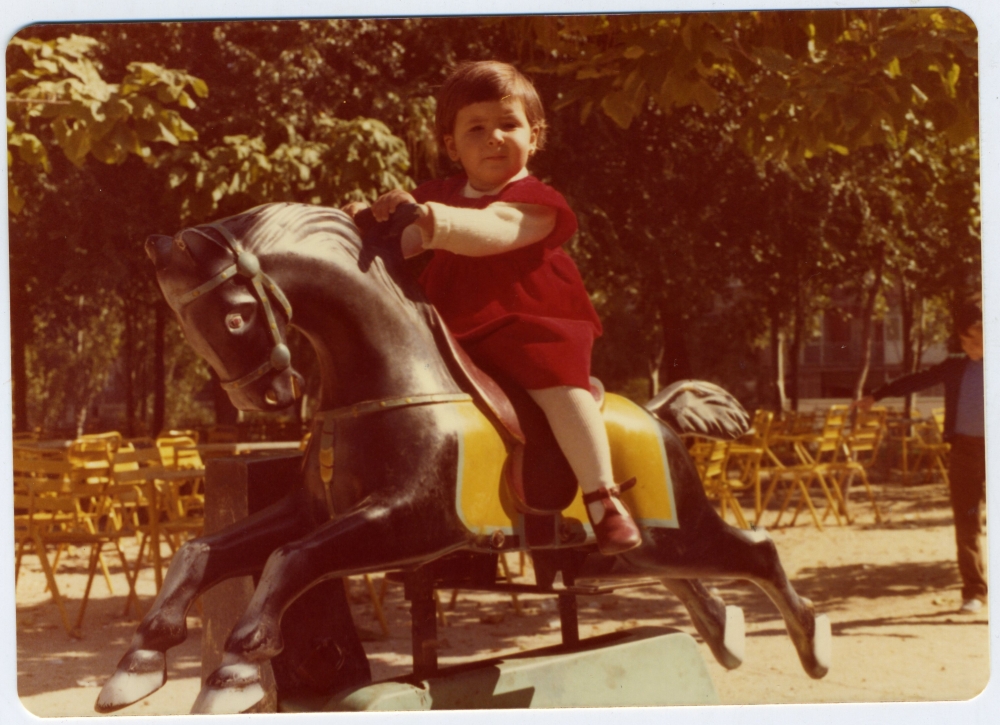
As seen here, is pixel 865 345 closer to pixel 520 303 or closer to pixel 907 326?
pixel 907 326

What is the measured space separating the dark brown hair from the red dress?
6.3 inches

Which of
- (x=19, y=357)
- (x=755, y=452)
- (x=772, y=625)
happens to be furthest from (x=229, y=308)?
(x=755, y=452)

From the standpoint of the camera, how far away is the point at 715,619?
10.7 ft

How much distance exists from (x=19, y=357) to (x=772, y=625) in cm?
323

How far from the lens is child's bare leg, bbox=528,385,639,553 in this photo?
2812 mm

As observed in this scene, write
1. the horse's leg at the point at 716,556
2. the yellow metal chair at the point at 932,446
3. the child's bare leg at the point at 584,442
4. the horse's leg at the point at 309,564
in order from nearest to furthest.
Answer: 1. the horse's leg at the point at 309,564
2. the child's bare leg at the point at 584,442
3. the horse's leg at the point at 716,556
4. the yellow metal chair at the point at 932,446

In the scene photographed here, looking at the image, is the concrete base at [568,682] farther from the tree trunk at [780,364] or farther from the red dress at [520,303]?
the tree trunk at [780,364]

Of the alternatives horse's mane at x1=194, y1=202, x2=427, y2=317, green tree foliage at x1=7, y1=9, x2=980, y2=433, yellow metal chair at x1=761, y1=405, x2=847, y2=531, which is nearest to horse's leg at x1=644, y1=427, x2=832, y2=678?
green tree foliage at x1=7, y1=9, x2=980, y2=433

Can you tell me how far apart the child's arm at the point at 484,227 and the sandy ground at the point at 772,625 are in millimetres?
1609

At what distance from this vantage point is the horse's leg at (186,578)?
2.61 m

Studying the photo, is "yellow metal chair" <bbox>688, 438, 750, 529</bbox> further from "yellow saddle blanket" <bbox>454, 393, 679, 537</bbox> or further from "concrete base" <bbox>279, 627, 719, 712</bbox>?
"yellow saddle blanket" <bbox>454, 393, 679, 537</bbox>

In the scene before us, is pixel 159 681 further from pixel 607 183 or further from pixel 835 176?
pixel 835 176

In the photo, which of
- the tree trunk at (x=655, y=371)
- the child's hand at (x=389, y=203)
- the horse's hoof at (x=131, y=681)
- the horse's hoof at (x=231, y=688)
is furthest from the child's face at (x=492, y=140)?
the horse's hoof at (x=131, y=681)

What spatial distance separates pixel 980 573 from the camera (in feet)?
15.8
